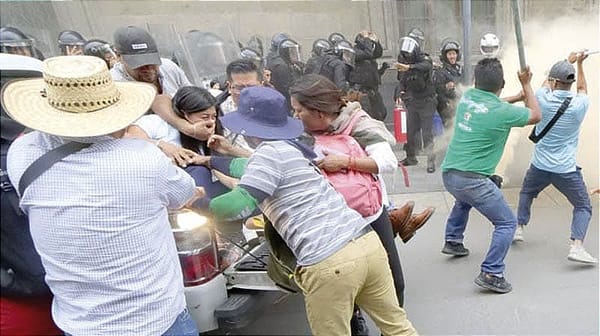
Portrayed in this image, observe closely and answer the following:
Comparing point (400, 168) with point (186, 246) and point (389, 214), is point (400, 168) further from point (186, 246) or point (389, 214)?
point (186, 246)

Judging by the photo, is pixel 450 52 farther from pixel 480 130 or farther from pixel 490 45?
pixel 480 130

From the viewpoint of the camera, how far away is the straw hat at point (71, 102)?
143cm

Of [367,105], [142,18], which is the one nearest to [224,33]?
[142,18]

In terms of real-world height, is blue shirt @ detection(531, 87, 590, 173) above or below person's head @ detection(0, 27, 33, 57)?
below

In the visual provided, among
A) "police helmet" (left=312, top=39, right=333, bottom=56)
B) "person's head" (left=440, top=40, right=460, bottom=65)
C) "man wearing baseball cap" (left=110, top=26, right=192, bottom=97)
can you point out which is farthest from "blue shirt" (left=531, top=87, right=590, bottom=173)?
"man wearing baseball cap" (left=110, top=26, right=192, bottom=97)

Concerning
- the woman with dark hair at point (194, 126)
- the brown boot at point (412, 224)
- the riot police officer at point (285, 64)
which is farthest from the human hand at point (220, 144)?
the brown boot at point (412, 224)

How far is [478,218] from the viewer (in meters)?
3.31

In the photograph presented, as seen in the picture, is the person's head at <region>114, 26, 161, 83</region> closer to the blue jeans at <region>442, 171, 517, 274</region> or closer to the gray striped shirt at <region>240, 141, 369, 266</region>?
the gray striped shirt at <region>240, 141, 369, 266</region>

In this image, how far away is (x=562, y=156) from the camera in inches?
128

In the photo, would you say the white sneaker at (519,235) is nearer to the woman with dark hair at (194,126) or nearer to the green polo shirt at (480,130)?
the green polo shirt at (480,130)

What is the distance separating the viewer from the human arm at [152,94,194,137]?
2.33 m

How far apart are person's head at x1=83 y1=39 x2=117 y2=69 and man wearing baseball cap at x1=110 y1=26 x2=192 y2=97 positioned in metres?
0.04

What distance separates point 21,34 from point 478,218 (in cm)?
302

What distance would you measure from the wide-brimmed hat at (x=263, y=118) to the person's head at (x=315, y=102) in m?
0.10
